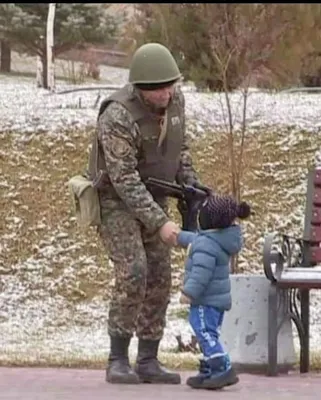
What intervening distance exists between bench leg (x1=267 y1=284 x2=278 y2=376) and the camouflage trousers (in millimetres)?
596

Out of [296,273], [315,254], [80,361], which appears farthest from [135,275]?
[315,254]

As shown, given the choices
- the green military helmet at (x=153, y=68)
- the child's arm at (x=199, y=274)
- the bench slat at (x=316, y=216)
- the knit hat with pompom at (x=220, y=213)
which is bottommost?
the child's arm at (x=199, y=274)

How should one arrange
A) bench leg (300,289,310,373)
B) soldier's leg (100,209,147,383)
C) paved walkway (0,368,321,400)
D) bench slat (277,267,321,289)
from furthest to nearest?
bench leg (300,289,310,373) → bench slat (277,267,321,289) → soldier's leg (100,209,147,383) → paved walkway (0,368,321,400)

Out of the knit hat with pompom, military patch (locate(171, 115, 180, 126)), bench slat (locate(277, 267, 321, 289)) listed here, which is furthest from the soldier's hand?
bench slat (locate(277, 267, 321, 289))

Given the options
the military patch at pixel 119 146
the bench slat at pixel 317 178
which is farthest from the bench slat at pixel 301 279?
the military patch at pixel 119 146

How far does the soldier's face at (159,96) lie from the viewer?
609cm

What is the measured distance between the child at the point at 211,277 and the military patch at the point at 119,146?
1.51 ft

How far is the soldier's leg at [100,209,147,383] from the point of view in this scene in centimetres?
608

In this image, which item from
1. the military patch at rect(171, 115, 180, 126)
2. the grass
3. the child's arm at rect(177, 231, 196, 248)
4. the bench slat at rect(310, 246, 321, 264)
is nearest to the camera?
the child's arm at rect(177, 231, 196, 248)

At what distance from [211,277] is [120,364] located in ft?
2.29

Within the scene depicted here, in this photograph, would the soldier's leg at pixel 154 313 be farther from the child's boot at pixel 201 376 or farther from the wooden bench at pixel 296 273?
the wooden bench at pixel 296 273

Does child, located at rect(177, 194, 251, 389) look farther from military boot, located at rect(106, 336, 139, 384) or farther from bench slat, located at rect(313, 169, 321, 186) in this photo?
Answer: bench slat, located at rect(313, 169, 321, 186)

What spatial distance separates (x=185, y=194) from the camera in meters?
6.23

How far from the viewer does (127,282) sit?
239 inches
